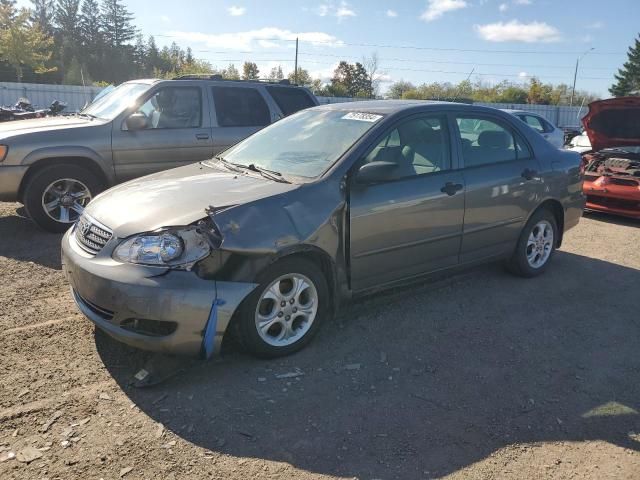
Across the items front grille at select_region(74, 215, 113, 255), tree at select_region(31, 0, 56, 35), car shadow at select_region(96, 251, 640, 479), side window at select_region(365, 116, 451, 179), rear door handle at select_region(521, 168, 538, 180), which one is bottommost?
car shadow at select_region(96, 251, 640, 479)

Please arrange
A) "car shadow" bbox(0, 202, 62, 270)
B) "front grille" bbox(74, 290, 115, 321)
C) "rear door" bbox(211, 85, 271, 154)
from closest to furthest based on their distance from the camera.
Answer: "front grille" bbox(74, 290, 115, 321), "car shadow" bbox(0, 202, 62, 270), "rear door" bbox(211, 85, 271, 154)

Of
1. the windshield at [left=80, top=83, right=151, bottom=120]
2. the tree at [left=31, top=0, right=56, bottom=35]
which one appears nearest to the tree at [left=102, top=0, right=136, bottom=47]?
the tree at [left=31, top=0, right=56, bottom=35]

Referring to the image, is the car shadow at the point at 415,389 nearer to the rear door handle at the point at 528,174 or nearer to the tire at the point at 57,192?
the rear door handle at the point at 528,174

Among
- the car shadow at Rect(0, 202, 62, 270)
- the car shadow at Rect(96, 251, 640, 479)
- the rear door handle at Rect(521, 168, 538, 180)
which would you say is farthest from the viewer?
the car shadow at Rect(0, 202, 62, 270)

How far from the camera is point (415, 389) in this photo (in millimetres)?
3334

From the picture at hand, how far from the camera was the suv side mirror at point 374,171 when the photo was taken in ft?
12.5

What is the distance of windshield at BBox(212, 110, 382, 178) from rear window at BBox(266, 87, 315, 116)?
10.3 ft

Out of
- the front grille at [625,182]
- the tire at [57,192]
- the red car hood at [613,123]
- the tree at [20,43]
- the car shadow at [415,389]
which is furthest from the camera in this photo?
the tree at [20,43]

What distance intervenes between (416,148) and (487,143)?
0.91m

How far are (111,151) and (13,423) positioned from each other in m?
4.27

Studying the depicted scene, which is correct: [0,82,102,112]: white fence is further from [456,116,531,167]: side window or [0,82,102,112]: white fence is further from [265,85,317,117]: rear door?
[456,116,531,167]: side window

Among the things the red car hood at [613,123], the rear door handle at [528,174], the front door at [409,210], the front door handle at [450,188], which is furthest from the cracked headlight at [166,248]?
the red car hood at [613,123]

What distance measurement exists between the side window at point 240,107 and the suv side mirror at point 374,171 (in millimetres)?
4004

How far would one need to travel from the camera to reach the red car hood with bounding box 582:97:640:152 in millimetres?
8750
